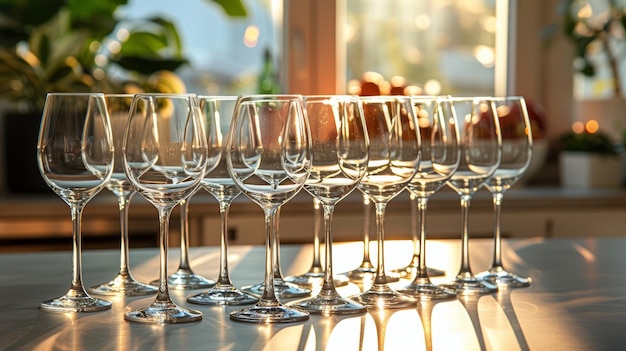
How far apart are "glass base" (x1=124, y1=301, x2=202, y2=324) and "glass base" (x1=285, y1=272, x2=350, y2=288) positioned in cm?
23

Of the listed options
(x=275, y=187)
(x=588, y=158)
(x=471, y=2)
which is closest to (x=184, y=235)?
(x=275, y=187)

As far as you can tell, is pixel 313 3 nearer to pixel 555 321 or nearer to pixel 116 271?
pixel 116 271

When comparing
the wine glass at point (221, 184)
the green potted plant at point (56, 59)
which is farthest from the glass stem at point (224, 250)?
the green potted plant at point (56, 59)

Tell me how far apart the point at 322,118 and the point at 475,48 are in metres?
2.46

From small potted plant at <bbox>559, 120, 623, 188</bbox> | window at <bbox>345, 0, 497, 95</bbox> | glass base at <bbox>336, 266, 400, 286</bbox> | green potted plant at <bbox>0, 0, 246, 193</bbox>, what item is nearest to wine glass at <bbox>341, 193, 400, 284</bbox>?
glass base at <bbox>336, 266, 400, 286</bbox>

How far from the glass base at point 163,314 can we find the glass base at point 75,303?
48mm

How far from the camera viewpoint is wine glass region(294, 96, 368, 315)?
938 mm

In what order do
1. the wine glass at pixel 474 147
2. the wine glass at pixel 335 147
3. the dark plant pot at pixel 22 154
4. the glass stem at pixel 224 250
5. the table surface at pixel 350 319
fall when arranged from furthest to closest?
the dark plant pot at pixel 22 154
the wine glass at pixel 474 147
the glass stem at pixel 224 250
the wine glass at pixel 335 147
the table surface at pixel 350 319

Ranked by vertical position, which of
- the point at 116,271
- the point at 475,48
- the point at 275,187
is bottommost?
the point at 116,271

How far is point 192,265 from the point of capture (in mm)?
1293

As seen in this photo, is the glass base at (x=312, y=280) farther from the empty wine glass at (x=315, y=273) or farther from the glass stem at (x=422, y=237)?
the glass stem at (x=422, y=237)

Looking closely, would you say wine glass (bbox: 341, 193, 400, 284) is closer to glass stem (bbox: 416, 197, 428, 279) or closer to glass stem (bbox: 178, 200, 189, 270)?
glass stem (bbox: 416, 197, 428, 279)

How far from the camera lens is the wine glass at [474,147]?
45.3 inches

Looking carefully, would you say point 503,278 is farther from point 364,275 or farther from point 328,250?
point 328,250
